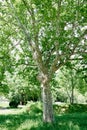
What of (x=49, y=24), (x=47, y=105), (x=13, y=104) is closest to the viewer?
(x=47, y=105)

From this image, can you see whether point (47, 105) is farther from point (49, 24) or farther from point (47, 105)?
point (49, 24)

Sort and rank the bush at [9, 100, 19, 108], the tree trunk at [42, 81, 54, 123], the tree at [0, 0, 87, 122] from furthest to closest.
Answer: the bush at [9, 100, 19, 108], the tree trunk at [42, 81, 54, 123], the tree at [0, 0, 87, 122]

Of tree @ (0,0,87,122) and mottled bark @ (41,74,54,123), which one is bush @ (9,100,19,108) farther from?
mottled bark @ (41,74,54,123)

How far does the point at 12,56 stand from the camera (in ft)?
61.0

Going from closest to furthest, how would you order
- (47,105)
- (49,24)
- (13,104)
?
(47,105) < (49,24) < (13,104)

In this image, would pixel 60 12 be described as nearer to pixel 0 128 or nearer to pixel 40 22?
pixel 40 22

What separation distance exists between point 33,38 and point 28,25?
1539 millimetres

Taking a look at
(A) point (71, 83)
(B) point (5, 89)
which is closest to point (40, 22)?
(B) point (5, 89)

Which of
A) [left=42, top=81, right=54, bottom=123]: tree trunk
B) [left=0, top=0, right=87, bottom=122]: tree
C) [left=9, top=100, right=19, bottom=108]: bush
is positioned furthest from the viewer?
[left=9, top=100, right=19, bottom=108]: bush

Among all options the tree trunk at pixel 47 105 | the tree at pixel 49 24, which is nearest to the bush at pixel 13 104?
the tree at pixel 49 24

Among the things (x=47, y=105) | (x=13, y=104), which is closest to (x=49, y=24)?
(x=47, y=105)

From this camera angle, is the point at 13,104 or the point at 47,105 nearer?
the point at 47,105

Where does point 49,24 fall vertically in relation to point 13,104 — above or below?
above

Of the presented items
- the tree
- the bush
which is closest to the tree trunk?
the tree
